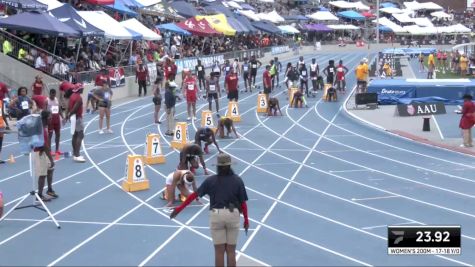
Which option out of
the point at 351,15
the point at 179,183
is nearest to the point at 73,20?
the point at 179,183

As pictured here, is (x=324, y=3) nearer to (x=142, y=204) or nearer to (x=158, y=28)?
(x=158, y=28)

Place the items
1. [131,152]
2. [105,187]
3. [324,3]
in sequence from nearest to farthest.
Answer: [105,187], [131,152], [324,3]

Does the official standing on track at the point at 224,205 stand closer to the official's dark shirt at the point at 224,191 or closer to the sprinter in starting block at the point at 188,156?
the official's dark shirt at the point at 224,191

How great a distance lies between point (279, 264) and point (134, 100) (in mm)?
21074

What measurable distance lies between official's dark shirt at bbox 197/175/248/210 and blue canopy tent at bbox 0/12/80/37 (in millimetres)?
18815

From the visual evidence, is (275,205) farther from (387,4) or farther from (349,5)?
(387,4)

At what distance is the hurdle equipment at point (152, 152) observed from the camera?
15430 millimetres

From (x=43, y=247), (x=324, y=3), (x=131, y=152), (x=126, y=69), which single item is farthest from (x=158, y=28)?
(x=324, y=3)

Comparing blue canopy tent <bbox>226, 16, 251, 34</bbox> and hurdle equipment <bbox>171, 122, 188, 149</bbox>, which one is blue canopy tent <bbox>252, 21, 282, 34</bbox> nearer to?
blue canopy tent <bbox>226, 16, 251, 34</bbox>

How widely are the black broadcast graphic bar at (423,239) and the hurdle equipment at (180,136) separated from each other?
9.61m

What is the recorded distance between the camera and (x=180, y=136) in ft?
57.3

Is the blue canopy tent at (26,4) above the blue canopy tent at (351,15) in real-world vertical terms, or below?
below

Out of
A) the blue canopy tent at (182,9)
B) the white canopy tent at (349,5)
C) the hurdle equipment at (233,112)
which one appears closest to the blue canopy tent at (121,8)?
the blue canopy tent at (182,9)

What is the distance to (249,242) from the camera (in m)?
9.68
